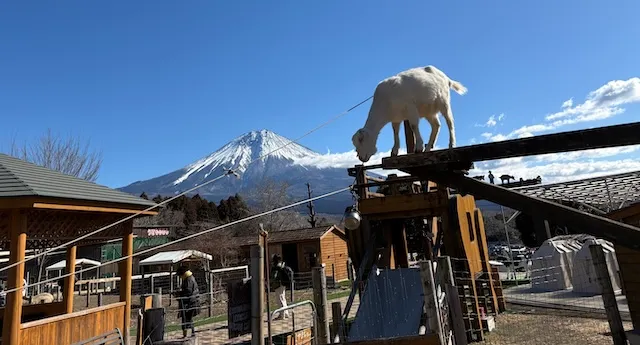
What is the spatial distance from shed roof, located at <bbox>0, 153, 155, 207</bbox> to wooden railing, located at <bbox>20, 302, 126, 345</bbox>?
1854mm

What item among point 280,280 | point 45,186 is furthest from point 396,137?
point 280,280

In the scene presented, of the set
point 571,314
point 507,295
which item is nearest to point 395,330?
point 571,314

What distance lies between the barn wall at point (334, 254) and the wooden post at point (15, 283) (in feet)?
61.8

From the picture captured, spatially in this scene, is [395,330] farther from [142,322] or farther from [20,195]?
[20,195]

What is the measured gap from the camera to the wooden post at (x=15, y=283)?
16.9 feet

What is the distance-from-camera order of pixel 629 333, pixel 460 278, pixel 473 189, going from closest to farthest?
pixel 473 189 → pixel 629 333 → pixel 460 278

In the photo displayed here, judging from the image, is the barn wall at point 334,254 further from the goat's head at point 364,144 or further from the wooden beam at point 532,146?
the wooden beam at point 532,146

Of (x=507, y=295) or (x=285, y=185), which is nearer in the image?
(x=507, y=295)

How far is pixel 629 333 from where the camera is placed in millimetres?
4703

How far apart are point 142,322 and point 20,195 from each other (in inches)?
97.3

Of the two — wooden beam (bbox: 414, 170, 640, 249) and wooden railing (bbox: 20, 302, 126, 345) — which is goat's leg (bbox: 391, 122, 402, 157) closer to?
wooden beam (bbox: 414, 170, 640, 249)

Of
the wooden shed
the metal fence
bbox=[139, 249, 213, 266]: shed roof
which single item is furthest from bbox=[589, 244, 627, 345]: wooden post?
the wooden shed

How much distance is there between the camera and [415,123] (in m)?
3.69

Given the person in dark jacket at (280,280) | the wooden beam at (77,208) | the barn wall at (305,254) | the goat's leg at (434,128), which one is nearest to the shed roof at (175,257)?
the barn wall at (305,254)
